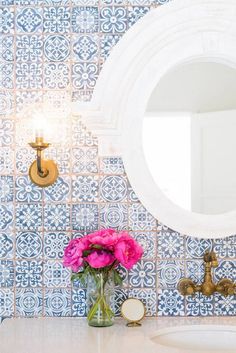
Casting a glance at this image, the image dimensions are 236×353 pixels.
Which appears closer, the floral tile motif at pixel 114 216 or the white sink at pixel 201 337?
the white sink at pixel 201 337

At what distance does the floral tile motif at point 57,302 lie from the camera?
2.11 m

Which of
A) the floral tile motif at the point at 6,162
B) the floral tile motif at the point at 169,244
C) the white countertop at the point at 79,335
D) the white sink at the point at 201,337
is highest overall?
the floral tile motif at the point at 6,162

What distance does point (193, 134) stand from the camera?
2123mm

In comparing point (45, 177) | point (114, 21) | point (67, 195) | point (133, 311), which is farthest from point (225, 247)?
point (114, 21)

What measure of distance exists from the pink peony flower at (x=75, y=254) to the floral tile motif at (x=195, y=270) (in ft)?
1.45

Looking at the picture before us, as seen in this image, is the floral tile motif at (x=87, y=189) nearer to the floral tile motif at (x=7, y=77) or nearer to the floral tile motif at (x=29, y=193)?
the floral tile motif at (x=29, y=193)

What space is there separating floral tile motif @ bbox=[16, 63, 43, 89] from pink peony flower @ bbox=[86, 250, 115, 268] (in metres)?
0.72

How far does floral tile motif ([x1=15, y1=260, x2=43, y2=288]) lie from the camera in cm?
212

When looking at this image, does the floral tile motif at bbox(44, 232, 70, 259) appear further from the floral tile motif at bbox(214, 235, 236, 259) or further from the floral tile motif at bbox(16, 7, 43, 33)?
the floral tile motif at bbox(16, 7, 43, 33)

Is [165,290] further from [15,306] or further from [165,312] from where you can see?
[15,306]

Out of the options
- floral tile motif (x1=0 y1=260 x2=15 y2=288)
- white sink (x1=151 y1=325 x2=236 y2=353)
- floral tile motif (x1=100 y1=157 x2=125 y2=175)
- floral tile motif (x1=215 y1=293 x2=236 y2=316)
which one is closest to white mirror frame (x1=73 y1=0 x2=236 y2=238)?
floral tile motif (x1=100 y1=157 x2=125 y2=175)

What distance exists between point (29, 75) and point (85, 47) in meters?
0.25

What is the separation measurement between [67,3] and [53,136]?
0.54 m

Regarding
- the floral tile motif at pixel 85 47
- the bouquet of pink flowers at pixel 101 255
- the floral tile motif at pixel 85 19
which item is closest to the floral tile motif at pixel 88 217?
the bouquet of pink flowers at pixel 101 255
